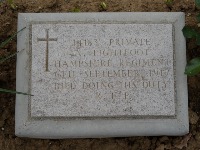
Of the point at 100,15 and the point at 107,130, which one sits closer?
the point at 107,130

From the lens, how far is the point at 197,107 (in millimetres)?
3033

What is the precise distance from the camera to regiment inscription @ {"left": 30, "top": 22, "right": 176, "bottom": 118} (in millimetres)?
2855

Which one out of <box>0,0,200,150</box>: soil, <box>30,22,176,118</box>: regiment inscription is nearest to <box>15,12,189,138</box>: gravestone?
<box>30,22,176,118</box>: regiment inscription

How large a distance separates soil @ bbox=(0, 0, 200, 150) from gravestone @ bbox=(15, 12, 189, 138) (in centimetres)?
13

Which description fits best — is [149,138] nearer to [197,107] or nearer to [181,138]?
[181,138]

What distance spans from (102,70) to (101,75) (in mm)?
37

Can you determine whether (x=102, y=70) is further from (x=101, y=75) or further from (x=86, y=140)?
(x=86, y=140)

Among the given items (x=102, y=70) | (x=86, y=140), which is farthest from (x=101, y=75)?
(x=86, y=140)

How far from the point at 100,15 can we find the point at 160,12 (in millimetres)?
449

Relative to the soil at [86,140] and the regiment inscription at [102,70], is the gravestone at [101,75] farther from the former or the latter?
the soil at [86,140]

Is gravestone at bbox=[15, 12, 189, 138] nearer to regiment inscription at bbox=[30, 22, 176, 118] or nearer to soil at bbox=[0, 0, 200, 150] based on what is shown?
regiment inscription at bbox=[30, 22, 176, 118]

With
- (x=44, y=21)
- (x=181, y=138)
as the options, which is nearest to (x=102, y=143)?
(x=181, y=138)

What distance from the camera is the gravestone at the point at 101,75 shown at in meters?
2.83

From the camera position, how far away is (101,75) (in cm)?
289
